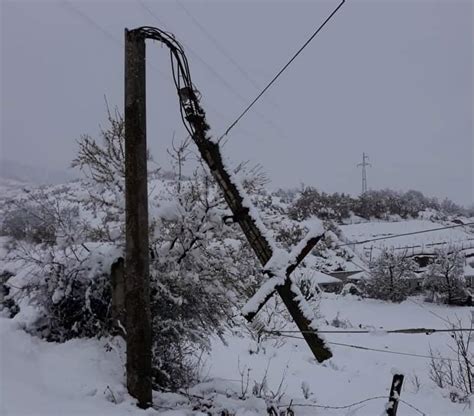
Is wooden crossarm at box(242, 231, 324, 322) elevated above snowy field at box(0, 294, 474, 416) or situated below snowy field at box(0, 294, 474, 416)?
above

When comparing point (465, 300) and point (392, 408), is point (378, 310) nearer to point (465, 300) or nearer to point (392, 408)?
point (465, 300)

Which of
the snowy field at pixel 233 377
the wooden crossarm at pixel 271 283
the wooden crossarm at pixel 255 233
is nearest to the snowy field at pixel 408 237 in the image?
the snowy field at pixel 233 377

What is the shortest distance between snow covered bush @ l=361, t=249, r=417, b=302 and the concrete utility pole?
118 feet

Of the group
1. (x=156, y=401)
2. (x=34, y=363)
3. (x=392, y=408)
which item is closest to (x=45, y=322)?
(x=34, y=363)

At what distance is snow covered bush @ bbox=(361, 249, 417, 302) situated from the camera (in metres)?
37.1

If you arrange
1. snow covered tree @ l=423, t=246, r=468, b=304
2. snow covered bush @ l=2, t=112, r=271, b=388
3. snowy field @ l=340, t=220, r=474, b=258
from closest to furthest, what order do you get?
snow covered bush @ l=2, t=112, r=271, b=388, snow covered tree @ l=423, t=246, r=468, b=304, snowy field @ l=340, t=220, r=474, b=258

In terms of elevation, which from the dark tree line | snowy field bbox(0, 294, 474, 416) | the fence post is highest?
the dark tree line

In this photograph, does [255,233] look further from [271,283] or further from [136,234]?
[136,234]

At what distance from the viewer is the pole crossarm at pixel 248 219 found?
499 cm

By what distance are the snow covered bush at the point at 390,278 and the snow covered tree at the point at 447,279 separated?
197cm

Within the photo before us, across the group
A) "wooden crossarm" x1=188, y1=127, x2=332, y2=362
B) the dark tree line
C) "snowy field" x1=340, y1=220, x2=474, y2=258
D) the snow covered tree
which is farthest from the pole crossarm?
the dark tree line

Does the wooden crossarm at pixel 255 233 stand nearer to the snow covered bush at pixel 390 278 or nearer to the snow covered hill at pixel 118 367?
the snow covered hill at pixel 118 367

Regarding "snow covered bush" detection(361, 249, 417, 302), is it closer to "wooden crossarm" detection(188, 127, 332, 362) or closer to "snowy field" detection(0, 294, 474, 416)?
"snowy field" detection(0, 294, 474, 416)

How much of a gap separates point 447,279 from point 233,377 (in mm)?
31183
